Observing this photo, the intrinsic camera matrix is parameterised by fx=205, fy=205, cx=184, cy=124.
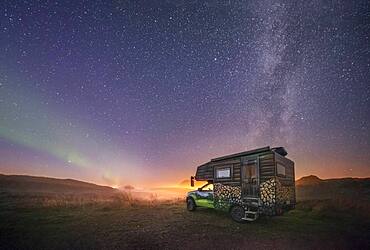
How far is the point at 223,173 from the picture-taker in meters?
12.3

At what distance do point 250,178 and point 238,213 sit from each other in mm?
1936

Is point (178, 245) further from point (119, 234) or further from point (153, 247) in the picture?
point (119, 234)

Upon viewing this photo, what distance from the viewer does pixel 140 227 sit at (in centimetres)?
→ 966

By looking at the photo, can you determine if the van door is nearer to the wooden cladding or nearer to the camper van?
the camper van

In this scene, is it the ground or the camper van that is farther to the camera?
the camper van

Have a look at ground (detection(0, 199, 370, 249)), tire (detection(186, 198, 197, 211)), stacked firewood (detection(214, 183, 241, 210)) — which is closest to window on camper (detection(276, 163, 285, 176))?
stacked firewood (detection(214, 183, 241, 210))

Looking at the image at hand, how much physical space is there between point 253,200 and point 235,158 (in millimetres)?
2541

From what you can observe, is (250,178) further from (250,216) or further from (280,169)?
(250,216)

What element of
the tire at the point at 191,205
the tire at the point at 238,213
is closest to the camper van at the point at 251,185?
the tire at the point at 238,213

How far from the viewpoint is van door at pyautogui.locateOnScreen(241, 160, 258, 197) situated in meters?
10.4

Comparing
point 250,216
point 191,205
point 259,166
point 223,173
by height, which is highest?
point 259,166

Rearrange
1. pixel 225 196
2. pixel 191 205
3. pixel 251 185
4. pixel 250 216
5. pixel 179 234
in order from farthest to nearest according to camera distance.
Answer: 1. pixel 191 205
2. pixel 225 196
3. pixel 251 185
4. pixel 250 216
5. pixel 179 234

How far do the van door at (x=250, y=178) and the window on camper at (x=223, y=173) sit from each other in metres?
1.04

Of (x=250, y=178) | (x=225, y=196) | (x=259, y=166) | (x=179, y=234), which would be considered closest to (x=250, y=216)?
(x=225, y=196)
